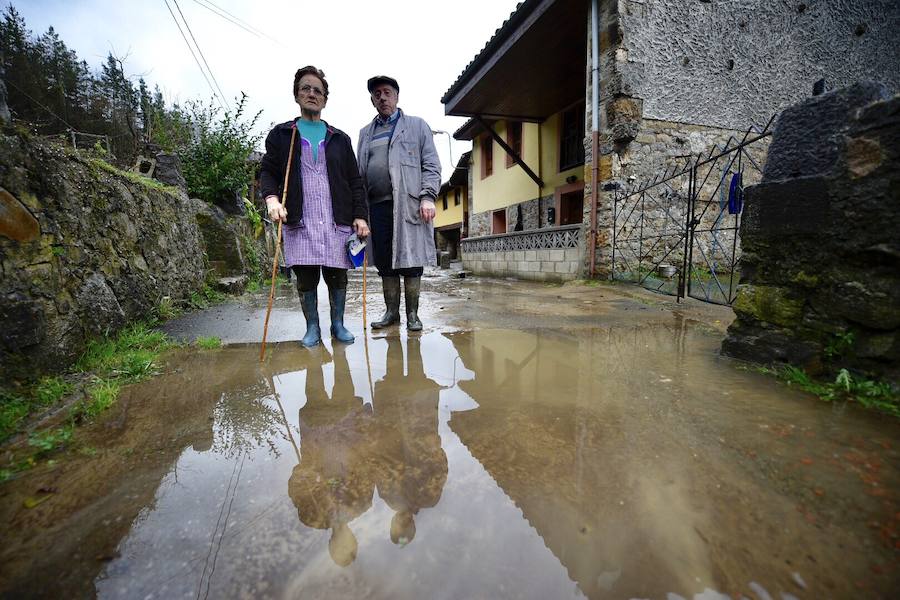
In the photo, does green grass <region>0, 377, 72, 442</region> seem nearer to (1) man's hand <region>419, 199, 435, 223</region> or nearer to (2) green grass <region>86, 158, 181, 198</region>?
(2) green grass <region>86, 158, 181, 198</region>

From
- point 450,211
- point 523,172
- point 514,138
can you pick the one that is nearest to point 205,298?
point 523,172

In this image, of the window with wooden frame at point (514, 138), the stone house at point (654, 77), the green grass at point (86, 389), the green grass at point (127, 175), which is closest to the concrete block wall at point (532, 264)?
the stone house at point (654, 77)

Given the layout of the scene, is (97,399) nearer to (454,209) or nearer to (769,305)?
(769,305)

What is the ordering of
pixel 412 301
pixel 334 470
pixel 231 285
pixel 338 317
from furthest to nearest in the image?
pixel 231 285 → pixel 412 301 → pixel 338 317 → pixel 334 470

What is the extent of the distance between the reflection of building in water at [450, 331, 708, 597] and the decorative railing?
4.83 m

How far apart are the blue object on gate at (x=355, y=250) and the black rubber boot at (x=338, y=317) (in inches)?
8.8

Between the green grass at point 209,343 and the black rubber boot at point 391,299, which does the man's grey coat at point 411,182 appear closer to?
the black rubber boot at point 391,299

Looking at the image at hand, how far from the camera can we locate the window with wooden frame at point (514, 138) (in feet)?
40.2

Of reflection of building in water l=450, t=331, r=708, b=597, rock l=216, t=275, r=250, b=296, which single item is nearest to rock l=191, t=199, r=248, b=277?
rock l=216, t=275, r=250, b=296

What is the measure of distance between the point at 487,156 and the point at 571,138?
4.42 metres

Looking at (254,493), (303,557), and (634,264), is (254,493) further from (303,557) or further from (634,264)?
(634,264)

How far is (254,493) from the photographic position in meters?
1.06

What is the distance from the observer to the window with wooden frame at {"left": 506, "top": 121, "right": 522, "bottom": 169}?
40.2 ft

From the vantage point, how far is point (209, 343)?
2.53 metres
